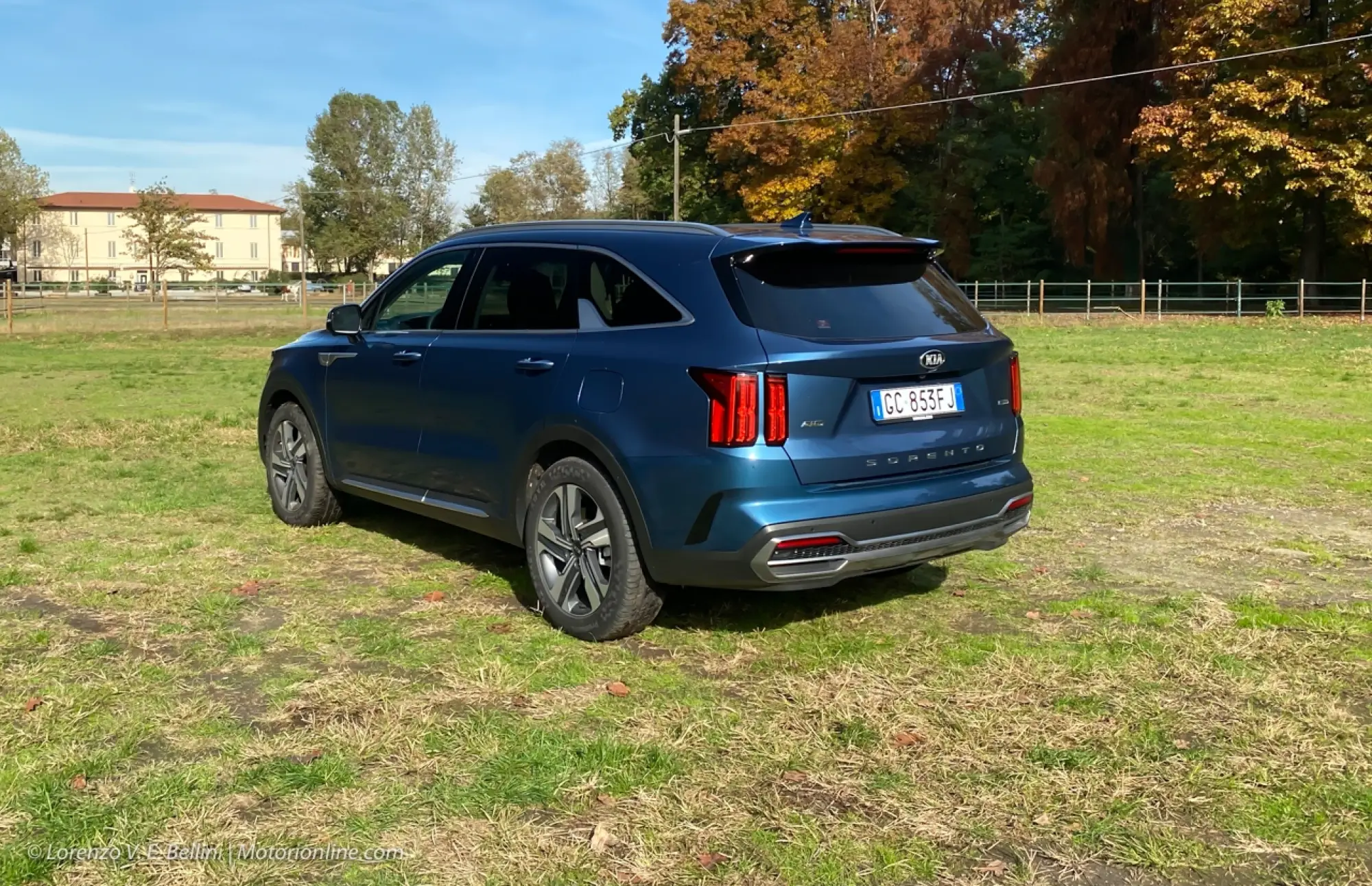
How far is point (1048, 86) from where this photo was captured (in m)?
38.4

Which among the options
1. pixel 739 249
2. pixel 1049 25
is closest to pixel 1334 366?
pixel 739 249

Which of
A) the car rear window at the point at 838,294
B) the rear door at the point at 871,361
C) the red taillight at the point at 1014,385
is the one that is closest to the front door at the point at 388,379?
the car rear window at the point at 838,294

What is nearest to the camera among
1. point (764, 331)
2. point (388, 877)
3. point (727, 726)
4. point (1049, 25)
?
point (388, 877)

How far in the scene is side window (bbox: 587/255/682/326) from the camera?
456cm

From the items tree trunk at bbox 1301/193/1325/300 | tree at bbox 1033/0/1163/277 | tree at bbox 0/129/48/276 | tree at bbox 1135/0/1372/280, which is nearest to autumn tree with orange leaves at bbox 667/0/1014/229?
tree at bbox 1033/0/1163/277

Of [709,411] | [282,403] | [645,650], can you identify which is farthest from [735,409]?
[282,403]

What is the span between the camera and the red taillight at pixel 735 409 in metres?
4.12

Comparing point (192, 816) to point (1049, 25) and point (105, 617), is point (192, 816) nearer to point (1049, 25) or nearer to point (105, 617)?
point (105, 617)

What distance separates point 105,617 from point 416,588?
1.32 meters

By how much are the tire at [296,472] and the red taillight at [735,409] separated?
330 centimetres

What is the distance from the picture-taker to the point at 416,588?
5527 mm

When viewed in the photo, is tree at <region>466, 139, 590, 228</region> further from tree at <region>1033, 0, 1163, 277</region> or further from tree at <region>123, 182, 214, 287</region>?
tree at <region>1033, 0, 1163, 277</region>

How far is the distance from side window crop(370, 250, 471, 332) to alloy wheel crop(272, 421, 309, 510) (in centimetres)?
107

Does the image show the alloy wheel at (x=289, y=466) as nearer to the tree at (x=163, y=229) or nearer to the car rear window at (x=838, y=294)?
the car rear window at (x=838, y=294)
